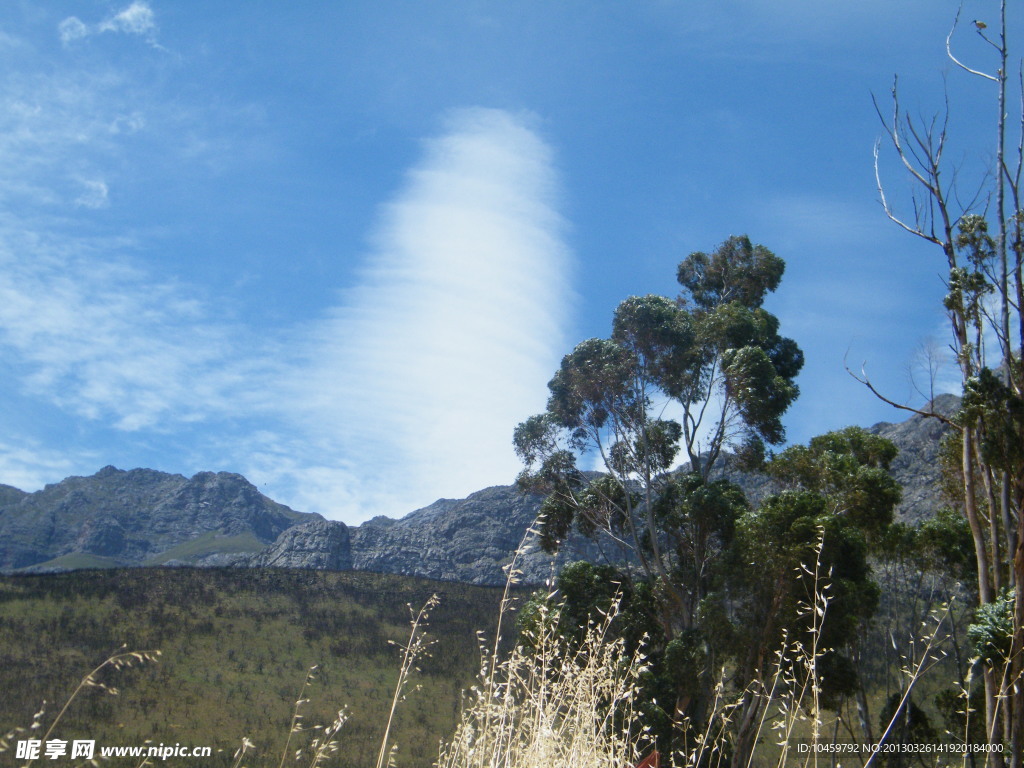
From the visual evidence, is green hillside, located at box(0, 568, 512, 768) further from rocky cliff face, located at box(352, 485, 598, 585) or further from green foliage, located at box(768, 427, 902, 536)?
rocky cliff face, located at box(352, 485, 598, 585)

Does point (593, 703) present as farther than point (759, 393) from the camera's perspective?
No

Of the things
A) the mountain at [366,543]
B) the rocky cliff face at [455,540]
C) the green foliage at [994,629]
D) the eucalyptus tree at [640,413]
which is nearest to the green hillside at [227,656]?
the eucalyptus tree at [640,413]

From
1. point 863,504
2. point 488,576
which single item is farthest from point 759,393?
point 488,576

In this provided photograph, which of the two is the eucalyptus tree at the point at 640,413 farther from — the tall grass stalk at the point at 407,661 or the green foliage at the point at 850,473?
the tall grass stalk at the point at 407,661

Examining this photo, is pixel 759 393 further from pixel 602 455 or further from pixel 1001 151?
pixel 1001 151

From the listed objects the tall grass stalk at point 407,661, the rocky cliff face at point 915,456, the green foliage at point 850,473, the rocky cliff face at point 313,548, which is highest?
the rocky cliff face at point 915,456

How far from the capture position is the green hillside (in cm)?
2480

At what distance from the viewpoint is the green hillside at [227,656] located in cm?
2480

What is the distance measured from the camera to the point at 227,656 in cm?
3109

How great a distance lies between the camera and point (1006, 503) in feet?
27.9

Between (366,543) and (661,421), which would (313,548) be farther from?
(661,421)

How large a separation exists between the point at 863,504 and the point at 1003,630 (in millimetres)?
10567

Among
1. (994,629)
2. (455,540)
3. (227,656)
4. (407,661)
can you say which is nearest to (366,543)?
(455,540)

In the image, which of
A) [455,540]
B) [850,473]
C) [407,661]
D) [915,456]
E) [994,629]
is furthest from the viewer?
[455,540]
